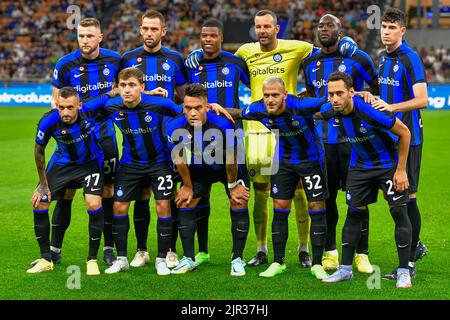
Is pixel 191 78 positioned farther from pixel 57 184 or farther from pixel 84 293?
pixel 84 293

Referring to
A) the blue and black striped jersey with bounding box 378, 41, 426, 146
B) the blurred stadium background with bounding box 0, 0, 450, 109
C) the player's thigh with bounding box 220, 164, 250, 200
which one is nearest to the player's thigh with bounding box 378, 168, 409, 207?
the blue and black striped jersey with bounding box 378, 41, 426, 146

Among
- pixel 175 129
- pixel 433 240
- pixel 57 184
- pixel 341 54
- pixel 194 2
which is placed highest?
pixel 194 2

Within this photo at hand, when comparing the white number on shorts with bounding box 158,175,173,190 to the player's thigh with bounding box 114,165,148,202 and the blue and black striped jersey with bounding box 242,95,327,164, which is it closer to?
the player's thigh with bounding box 114,165,148,202

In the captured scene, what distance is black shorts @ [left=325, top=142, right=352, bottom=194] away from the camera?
321 inches

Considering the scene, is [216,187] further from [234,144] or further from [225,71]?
[234,144]

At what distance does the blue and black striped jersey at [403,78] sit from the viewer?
7.66 meters

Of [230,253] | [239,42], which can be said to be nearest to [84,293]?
[230,253]

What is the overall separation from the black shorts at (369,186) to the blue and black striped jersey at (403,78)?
627 mm

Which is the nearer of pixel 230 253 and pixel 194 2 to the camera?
pixel 230 253

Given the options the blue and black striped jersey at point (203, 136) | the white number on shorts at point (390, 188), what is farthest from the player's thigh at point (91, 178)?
the white number on shorts at point (390, 188)

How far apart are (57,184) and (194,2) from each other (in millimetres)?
28176

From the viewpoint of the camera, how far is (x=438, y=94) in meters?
26.2

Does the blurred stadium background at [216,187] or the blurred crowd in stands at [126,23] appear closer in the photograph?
the blurred stadium background at [216,187]

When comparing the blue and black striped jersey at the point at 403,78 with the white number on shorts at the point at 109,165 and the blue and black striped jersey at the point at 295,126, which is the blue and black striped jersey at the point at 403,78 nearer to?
the blue and black striped jersey at the point at 295,126
